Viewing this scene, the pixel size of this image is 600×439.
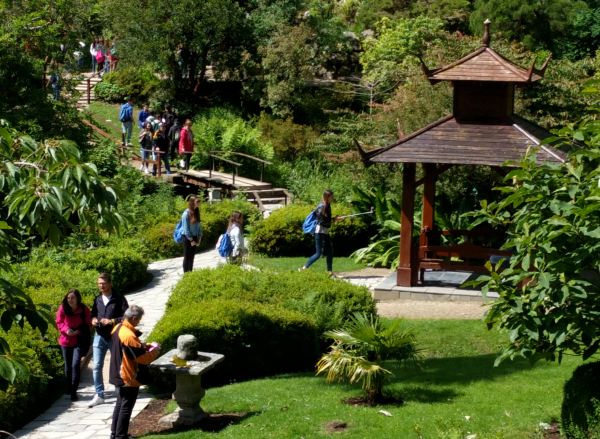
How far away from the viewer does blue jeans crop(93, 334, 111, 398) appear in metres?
9.94

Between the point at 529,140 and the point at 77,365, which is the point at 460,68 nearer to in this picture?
the point at 529,140

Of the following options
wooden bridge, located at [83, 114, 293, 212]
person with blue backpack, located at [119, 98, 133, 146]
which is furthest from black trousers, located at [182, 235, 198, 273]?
person with blue backpack, located at [119, 98, 133, 146]

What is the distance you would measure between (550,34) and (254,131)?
1263 cm

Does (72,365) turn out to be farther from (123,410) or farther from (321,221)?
(321,221)

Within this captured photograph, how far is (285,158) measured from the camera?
2786 cm

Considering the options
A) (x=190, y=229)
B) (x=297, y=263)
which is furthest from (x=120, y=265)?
(x=297, y=263)

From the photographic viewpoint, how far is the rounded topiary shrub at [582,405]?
6.74m

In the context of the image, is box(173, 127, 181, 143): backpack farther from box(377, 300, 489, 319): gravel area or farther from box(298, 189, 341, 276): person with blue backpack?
box(377, 300, 489, 319): gravel area

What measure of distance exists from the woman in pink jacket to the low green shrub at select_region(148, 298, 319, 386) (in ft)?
3.11

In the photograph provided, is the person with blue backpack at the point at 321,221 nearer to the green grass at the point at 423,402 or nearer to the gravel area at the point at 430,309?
the gravel area at the point at 430,309

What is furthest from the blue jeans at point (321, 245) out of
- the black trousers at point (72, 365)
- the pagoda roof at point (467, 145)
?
the black trousers at point (72, 365)

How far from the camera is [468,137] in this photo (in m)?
14.0

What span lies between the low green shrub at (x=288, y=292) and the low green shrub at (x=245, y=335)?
1.46 feet

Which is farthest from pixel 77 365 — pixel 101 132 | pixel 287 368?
pixel 101 132
